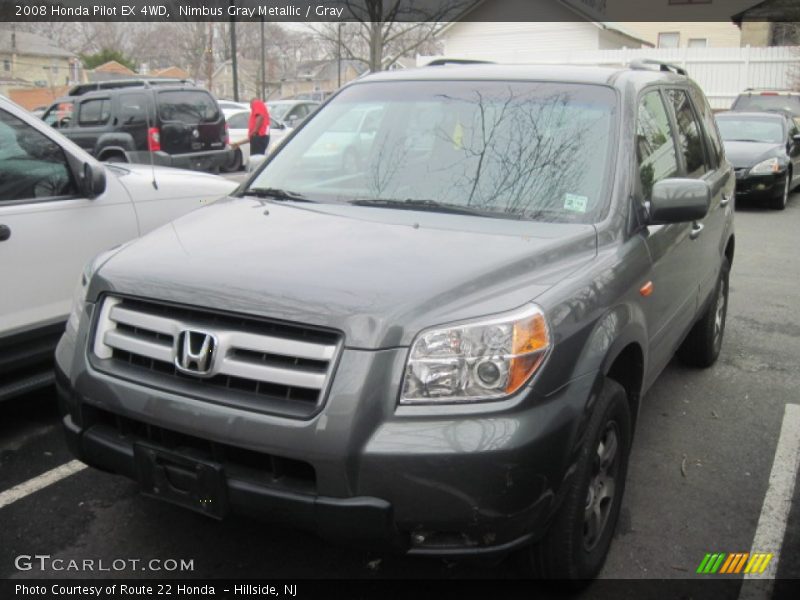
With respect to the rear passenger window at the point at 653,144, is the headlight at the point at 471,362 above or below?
below

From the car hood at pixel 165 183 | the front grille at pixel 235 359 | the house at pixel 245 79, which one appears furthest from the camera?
the house at pixel 245 79

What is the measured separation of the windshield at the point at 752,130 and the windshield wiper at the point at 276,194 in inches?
466

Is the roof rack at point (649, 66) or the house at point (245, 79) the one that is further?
the house at point (245, 79)

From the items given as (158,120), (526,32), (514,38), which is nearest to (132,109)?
(158,120)

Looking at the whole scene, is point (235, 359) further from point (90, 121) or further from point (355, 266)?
point (90, 121)

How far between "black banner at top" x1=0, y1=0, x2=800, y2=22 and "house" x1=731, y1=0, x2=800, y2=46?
5cm

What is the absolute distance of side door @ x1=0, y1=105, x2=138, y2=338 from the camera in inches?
158

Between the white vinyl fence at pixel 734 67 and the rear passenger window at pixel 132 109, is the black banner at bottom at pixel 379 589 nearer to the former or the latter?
the rear passenger window at pixel 132 109

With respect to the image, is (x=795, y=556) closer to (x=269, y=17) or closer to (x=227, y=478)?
(x=227, y=478)

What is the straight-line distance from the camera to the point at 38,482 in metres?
3.73

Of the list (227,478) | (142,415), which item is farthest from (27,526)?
(227,478)

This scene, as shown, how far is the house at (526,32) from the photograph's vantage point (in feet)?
126

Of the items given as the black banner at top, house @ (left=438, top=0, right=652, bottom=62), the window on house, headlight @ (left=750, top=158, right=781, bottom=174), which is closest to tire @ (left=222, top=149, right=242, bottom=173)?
the black banner at top
